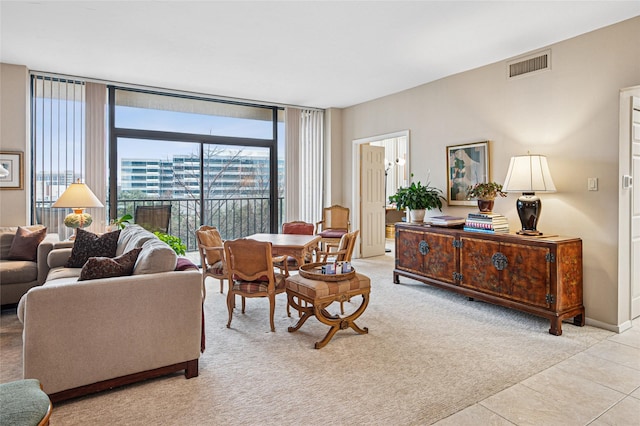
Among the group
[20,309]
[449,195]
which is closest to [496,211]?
[449,195]

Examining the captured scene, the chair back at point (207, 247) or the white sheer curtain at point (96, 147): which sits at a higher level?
the white sheer curtain at point (96, 147)

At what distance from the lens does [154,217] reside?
5906 millimetres

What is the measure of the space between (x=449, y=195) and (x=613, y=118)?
198 centimetres

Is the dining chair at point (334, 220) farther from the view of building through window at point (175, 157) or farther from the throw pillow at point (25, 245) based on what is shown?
the throw pillow at point (25, 245)

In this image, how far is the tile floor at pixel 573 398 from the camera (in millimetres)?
2094

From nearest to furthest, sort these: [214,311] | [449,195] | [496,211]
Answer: [214,311] < [496,211] < [449,195]

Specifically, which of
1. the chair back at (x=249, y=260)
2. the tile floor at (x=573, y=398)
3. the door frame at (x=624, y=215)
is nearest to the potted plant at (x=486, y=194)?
the door frame at (x=624, y=215)

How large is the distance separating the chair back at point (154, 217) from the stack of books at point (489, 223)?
444 cm

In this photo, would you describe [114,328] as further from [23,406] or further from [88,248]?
[88,248]

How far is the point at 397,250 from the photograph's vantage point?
16.8 feet

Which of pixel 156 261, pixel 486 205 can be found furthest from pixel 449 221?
pixel 156 261

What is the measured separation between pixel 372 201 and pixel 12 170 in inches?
213

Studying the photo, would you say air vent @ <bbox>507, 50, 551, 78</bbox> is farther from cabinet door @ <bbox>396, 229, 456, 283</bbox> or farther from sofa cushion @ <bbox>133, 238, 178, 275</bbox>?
sofa cushion @ <bbox>133, 238, 178, 275</bbox>

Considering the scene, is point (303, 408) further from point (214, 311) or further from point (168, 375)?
point (214, 311)
